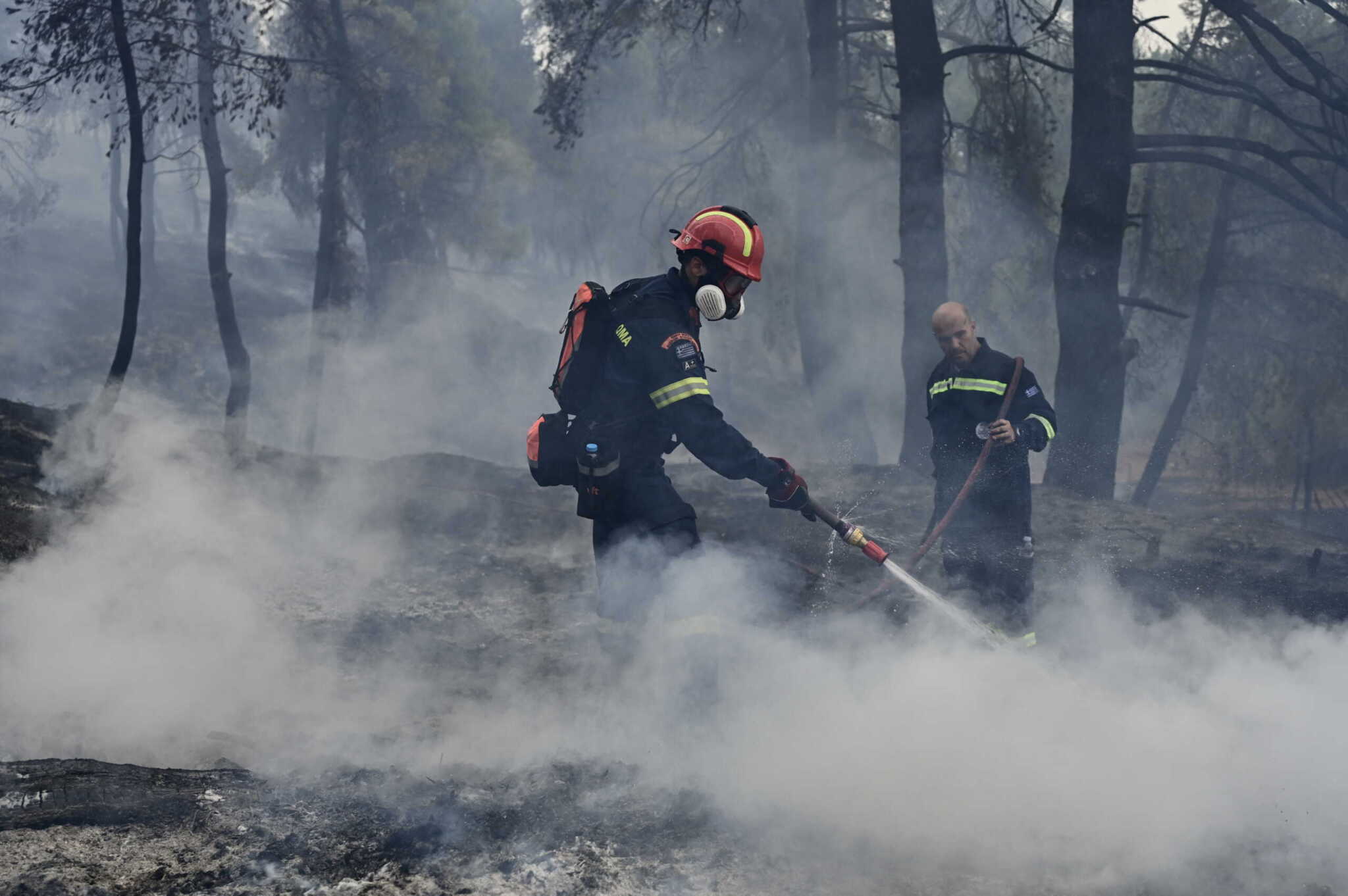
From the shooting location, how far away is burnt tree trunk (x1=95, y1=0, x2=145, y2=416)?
27.8ft

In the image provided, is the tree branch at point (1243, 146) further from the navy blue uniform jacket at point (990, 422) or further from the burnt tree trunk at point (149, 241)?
the burnt tree trunk at point (149, 241)

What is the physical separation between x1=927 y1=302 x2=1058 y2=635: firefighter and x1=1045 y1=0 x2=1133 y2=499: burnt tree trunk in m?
4.21

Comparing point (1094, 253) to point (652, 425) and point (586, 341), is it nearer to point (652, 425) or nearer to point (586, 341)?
point (652, 425)

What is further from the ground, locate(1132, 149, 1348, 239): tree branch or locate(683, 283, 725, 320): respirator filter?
locate(1132, 149, 1348, 239): tree branch

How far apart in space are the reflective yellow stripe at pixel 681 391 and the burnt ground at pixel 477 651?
1.38 metres

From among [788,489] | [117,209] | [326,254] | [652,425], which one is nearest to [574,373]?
[652,425]

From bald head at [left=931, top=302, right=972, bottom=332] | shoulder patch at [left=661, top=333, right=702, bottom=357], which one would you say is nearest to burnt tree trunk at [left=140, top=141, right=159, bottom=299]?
bald head at [left=931, top=302, right=972, bottom=332]

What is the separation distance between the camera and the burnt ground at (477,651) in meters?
3.01

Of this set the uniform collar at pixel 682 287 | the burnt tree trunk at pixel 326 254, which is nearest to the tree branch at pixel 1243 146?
the uniform collar at pixel 682 287

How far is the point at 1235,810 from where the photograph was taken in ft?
11.1

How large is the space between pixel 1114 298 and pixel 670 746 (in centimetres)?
715

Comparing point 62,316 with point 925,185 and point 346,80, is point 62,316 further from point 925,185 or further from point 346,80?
point 925,185

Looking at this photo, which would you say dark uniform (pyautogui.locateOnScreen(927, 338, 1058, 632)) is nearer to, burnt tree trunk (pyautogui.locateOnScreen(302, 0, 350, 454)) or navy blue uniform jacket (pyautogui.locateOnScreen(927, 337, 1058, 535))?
navy blue uniform jacket (pyautogui.locateOnScreen(927, 337, 1058, 535))

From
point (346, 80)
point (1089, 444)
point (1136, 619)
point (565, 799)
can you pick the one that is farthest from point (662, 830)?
point (346, 80)
